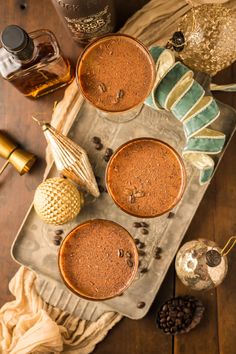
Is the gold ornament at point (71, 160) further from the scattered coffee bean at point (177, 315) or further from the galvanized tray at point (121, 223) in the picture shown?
the scattered coffee bean at point (177, 315)

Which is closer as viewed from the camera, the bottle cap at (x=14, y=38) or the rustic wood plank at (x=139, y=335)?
the bottle cap at (x=14, y=38)

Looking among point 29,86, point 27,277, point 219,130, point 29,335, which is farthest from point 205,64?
point 29,335

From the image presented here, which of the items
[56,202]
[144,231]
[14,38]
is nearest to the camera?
[14,38]

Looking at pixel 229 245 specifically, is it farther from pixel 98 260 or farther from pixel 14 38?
pixel 14 38

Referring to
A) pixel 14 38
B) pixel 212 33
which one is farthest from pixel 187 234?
pixel 14 38

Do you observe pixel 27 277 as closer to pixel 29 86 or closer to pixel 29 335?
pixel 29 335

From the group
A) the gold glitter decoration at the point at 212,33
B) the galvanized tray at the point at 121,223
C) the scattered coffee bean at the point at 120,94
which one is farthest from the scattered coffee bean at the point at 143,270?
the gold glitter decoration at the point at 212,33
